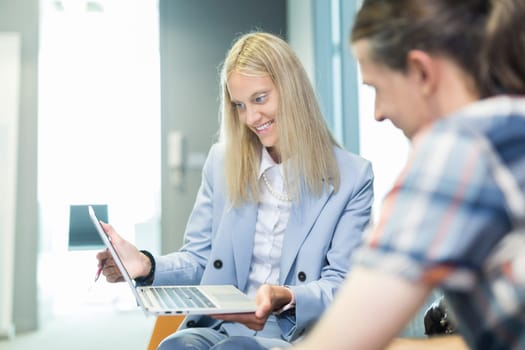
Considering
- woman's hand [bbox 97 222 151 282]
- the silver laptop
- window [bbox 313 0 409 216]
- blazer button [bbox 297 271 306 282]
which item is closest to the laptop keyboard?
the silver laptop

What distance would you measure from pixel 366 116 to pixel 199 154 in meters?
1.24

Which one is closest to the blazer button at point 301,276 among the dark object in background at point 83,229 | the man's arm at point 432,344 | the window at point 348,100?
the man's arm at point 432,344

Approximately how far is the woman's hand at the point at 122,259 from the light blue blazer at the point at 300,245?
1.8 inches

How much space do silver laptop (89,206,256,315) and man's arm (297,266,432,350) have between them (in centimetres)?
58

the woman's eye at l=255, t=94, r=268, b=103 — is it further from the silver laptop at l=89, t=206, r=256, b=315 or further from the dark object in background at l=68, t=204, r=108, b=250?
the dark object in background at l=68, t=204, r=108, b=250

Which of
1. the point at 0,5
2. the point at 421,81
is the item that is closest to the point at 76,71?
the point at 0,5

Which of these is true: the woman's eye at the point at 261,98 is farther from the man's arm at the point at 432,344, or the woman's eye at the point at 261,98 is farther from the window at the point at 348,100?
the man's arm at the point at 432,344

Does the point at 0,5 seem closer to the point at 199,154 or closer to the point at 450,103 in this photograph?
the point at 199,154

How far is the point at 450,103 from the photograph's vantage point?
62 cm

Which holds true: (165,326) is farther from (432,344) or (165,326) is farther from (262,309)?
(432,344)

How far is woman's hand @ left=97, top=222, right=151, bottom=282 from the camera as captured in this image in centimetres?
144

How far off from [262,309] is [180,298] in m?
0.19

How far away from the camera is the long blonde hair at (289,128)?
1.49 m

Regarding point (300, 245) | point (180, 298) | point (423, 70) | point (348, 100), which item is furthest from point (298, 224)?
point (348, 100)
